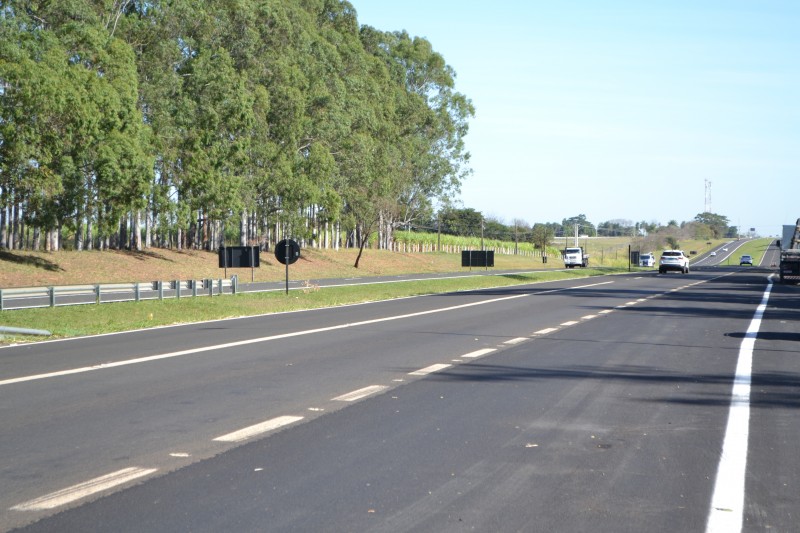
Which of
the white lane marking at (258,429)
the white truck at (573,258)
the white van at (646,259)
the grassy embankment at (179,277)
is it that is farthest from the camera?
the white van at (646,259)

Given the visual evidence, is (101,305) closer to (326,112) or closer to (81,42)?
(81,42)

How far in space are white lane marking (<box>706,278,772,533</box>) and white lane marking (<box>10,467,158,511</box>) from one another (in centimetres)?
371

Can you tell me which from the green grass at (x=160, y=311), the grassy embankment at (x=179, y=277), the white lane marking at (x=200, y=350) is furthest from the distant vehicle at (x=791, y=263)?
the white lane marking at (x=200, y=350)

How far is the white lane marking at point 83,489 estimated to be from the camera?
561 centimetres

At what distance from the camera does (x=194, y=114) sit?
5181 cm

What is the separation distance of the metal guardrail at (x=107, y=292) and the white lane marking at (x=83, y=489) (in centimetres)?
1828

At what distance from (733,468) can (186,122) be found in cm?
4794

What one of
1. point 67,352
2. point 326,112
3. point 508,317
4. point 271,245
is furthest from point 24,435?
point 271,245

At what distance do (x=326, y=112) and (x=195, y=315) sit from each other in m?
40.1

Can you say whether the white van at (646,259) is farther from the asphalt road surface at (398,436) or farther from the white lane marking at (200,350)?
the asphalt road surface at (398,436)

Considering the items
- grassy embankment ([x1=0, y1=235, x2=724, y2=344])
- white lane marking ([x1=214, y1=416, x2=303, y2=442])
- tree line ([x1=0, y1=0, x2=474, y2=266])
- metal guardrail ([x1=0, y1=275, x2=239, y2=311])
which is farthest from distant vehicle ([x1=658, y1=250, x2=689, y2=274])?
white lane marking ([x1=214, y1=416, x2=303, y2=442])

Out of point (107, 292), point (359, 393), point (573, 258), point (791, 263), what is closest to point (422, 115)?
point (573, 258)

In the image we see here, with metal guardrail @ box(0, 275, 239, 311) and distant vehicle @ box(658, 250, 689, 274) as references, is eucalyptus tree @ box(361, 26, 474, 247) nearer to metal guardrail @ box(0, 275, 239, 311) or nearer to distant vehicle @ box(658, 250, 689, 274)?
distant vehicle @ box(658, 250, 689, 274)

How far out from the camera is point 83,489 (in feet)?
19.6
